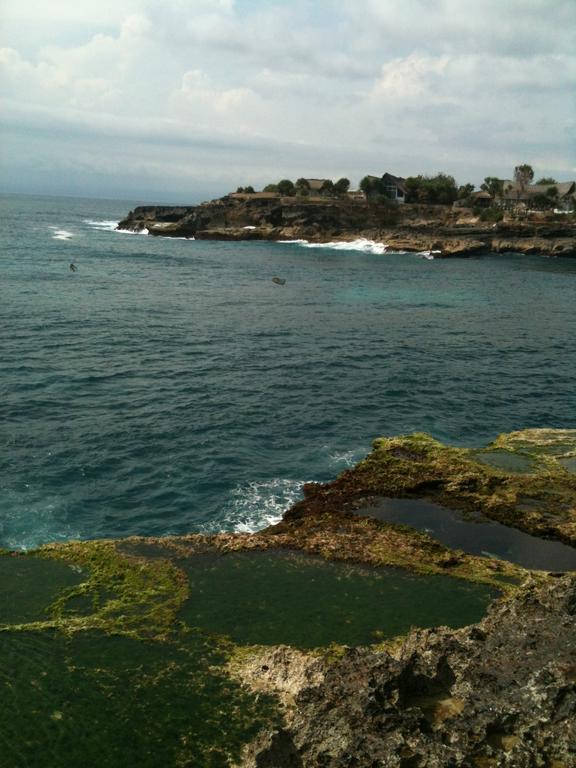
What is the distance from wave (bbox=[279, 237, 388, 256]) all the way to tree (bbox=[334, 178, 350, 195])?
137ft

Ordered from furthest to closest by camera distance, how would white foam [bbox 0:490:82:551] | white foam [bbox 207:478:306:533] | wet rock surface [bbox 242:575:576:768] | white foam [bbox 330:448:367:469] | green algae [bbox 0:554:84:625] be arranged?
white foam [bbox 330:448:367:469], white foam [bbox 207:478:306:533], white foam [bbox 0:490:82:551], green algae [bbox 0:554:84:625], wet rock surface [bbox 242:575:576:768]

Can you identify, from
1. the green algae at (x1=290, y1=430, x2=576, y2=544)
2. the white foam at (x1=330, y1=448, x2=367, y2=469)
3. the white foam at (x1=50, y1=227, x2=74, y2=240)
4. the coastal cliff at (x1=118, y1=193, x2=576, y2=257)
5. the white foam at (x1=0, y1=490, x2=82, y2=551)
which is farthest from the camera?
the coastal cliff at (x1=118, y1=193, x2=576, y2=257)

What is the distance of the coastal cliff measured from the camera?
149 metres

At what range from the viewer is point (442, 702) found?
14.0 meters

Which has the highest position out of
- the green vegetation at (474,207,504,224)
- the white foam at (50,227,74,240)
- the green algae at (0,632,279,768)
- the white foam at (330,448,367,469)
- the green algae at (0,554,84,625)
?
the green vegetation at (474,207,504,224)

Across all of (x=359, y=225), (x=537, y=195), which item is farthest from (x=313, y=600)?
(x=537, y=195)

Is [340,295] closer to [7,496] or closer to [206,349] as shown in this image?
[206,349]

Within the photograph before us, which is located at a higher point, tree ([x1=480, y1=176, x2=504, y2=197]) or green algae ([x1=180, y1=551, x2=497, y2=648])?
tree ([x1=480, y1=176, x2=504, y2=197])

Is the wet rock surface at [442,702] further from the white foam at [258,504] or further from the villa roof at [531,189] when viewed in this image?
the villa roof at [531,189]

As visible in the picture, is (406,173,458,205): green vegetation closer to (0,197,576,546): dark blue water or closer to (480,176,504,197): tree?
(480,176,504,197): tree

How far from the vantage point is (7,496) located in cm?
2739

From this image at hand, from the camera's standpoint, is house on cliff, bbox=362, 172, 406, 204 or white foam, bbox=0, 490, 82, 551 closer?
white foam, bbox=0, 490, 82, 551

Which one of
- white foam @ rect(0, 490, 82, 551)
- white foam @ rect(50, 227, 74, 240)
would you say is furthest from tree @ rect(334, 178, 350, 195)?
white foam @ rect(0, 490, 82, 551)

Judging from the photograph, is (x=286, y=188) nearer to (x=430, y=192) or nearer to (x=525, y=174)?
(x=430, y=192)
